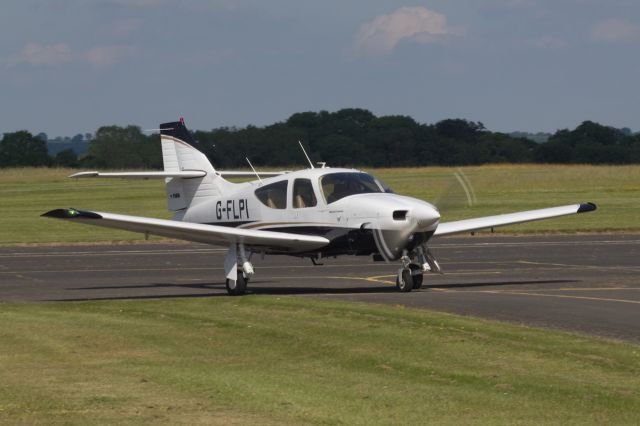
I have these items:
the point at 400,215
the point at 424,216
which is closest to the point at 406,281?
the point at 400,215

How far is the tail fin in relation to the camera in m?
25.7

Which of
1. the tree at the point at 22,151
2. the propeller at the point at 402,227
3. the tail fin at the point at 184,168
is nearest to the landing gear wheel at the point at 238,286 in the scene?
the propeller at the point at 402,227

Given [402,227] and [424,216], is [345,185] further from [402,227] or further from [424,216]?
[424,216]

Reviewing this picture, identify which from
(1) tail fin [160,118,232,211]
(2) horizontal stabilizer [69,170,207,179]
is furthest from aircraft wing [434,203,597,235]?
(2) horizontal stabilizer [69,170,207,179]

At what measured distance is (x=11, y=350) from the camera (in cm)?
1488

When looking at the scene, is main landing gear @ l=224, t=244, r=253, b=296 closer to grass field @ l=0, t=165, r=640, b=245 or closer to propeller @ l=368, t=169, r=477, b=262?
propeller @ l=368, t=169, r=477, b=262

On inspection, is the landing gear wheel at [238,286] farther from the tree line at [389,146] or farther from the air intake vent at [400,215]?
the tree line at [389,146]

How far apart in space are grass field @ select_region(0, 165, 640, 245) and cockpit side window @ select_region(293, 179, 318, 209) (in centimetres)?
245

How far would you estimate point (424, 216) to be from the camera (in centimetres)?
2117

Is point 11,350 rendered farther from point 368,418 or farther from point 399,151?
point 399,151

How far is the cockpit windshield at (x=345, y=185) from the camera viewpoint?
2258 cm

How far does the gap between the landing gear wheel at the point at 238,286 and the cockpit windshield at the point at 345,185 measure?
206 cm

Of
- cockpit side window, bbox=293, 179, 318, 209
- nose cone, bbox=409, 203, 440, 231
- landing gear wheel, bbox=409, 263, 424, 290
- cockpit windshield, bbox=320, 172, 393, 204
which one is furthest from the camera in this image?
cockpit side window, bbox=293, 179, 318, 209

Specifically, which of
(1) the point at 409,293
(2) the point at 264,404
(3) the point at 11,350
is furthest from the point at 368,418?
(1) the point at 409,293
